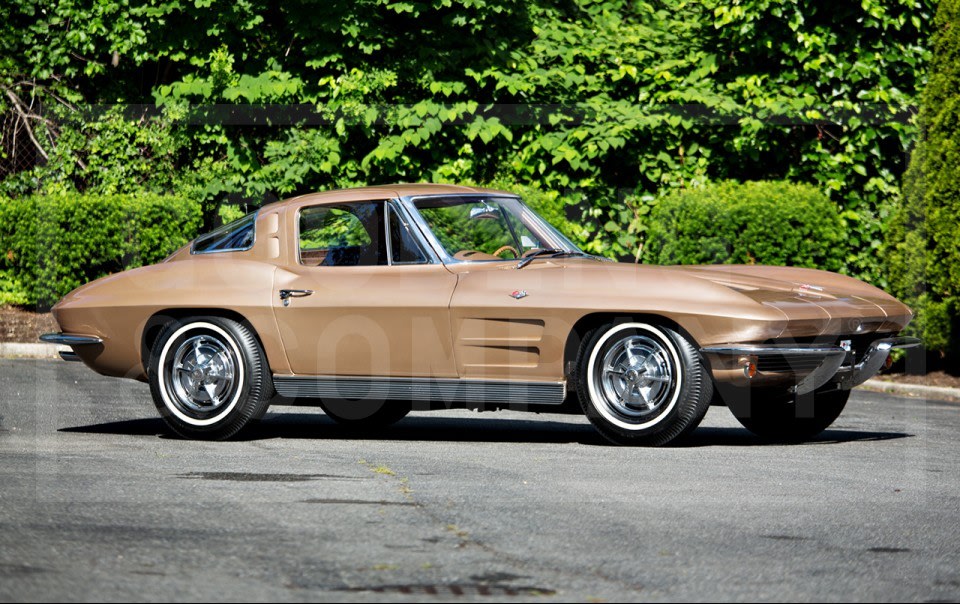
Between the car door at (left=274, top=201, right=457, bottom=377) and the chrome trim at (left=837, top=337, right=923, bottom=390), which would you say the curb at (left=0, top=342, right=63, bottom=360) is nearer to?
the car door at (left=274, top=201, right=457, bottom=377)

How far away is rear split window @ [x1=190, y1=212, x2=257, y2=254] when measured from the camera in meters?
9.22

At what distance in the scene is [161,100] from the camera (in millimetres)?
16516

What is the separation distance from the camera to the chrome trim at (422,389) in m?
8.27

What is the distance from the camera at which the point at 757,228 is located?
14.5 meters

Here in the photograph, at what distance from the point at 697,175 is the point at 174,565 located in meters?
11.7

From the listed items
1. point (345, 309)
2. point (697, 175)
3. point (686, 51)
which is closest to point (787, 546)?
point (345, 309)

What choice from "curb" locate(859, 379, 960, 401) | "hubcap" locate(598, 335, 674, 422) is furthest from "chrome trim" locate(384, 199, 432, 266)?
"curb" locate(859, 379, 960, 401)

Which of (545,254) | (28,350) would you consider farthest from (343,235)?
(28,350)

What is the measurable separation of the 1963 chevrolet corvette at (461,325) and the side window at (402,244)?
1 centimetres

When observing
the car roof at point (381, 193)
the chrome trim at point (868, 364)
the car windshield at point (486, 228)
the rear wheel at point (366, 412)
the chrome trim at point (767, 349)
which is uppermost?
the car roof at point (381, 193)

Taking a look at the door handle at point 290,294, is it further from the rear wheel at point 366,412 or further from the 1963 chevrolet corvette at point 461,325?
the rear wheel at point 366,412

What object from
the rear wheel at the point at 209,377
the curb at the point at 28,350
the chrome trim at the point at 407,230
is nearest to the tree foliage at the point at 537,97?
the curb at the point at 28,350

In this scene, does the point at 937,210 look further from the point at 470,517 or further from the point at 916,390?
the point at 470,517

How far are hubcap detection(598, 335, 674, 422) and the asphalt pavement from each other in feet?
0.81
